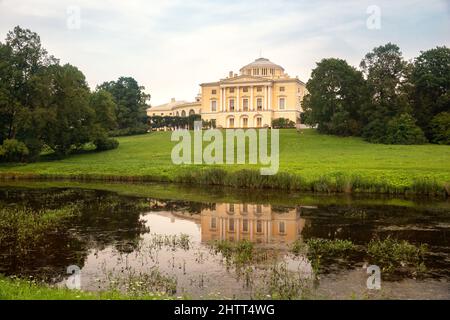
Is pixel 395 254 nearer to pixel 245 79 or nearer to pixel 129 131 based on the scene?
pixel 129 131

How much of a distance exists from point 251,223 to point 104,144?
127 feet

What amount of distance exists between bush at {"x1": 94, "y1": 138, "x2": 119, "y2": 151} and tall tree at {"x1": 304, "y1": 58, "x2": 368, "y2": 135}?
2438 centimetres

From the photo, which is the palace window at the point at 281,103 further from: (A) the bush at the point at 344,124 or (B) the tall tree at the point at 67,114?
(B) the tall tree at the point at 67,114

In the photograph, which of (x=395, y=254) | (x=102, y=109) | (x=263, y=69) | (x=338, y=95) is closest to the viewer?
(x=395, y=254)

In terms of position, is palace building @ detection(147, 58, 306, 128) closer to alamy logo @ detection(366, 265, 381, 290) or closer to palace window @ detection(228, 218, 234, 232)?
palace window @ detection(228, 218, 234, 232)

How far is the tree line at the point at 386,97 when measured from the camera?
5262 centimetres

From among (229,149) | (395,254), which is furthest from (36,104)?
(395,254)

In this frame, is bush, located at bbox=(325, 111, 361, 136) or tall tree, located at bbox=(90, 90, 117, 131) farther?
bush, located at bbox=(325, 111, 361, 136)

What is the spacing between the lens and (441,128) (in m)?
51.4

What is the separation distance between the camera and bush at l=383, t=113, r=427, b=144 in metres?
51.0

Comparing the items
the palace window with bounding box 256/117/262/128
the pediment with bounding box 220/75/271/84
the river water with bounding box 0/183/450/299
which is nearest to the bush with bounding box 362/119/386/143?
the river water with bounding box 0/183/450/299

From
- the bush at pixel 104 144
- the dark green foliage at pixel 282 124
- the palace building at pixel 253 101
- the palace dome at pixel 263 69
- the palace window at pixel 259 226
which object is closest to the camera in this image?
the palace window at pixel 259 226

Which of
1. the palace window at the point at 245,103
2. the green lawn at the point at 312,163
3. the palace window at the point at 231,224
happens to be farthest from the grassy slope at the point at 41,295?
the palace window at the point at 245,103
